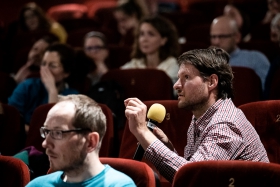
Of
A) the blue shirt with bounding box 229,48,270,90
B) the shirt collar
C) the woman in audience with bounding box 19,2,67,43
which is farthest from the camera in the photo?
the woman in audience with bounding box 19,2,67,43

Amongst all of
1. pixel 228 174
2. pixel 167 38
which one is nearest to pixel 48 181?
pixel 228 174

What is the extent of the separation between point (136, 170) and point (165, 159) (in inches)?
6.0

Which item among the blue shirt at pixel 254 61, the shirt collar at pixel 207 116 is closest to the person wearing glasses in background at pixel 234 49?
the blue shirt at pixel 254 61

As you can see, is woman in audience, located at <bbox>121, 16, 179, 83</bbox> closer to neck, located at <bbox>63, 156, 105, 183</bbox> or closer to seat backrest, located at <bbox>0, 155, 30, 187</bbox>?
seat backrest, located at <bbox>0, 155, 30, 187</bbox>

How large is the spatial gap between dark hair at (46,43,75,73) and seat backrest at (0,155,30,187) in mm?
1701

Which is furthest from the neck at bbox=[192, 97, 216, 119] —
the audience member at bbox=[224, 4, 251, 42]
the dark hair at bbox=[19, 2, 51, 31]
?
the dark hair at bbox=[19, 2, 51, 31]

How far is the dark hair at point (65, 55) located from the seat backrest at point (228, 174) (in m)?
2.08

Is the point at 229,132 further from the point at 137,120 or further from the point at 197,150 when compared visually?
the point at 137,120

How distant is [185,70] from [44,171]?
2.69 feet

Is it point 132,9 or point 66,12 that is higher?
point 132,9

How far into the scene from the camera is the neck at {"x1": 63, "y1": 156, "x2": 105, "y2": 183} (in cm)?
206

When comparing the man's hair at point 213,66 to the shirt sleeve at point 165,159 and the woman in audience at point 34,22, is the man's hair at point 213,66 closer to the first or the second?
the shirt sleeve at point 165,159

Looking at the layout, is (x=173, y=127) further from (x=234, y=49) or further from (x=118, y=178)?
(x=234, y=49)

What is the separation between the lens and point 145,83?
3867 mm
